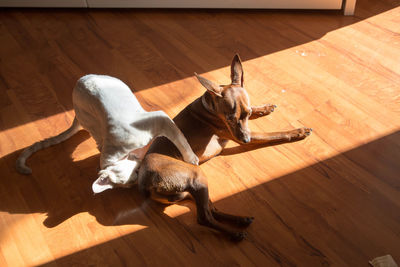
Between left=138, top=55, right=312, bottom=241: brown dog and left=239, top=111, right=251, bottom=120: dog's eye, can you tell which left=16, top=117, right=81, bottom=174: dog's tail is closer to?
left=138, top=55, right=312, bottom=241: brown dog

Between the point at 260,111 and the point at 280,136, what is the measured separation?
9.3 inches

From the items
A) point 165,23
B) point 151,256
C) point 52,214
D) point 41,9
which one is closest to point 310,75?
point 165,23

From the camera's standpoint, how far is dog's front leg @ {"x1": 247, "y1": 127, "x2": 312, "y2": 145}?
7.27 ft

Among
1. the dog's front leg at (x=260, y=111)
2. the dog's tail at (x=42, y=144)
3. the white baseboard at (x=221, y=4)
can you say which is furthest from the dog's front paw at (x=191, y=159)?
the white baseboard at (x=221, y=4)

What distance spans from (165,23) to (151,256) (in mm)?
1970

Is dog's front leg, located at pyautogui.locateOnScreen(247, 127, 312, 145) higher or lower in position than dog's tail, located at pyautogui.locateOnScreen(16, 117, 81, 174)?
higher

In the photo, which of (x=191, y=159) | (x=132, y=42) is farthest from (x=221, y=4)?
(x=191, y=159)

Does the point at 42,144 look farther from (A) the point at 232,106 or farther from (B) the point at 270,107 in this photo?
(B) the point at 270,107

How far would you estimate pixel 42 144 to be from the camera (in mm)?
2314

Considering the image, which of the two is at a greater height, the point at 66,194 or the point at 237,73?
the point at 237,73

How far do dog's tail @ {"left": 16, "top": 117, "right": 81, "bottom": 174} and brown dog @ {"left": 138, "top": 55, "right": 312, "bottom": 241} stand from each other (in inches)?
23.1

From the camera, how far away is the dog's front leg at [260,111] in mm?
2418

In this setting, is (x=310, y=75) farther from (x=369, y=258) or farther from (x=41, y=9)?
(x=41, y=9)

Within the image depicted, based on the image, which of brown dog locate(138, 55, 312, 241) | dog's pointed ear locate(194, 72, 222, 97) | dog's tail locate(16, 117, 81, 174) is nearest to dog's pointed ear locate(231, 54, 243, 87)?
brown dog locate(138, 55, 312, 241)
